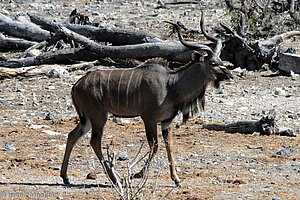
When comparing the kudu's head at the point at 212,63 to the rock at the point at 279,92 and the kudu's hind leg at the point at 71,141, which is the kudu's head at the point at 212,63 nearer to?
the kudu's hind leg at the point at 71,141

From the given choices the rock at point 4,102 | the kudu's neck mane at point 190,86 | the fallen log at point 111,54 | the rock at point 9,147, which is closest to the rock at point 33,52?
the fallen log at point 111,54

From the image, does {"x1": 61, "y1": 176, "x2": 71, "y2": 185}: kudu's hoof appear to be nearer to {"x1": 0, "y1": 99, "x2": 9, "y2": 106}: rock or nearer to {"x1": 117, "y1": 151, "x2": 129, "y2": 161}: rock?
{"x1": 117, "y1": 151, "x2": 129, "y2": 161}: rock

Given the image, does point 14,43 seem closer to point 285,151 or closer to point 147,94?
point 147,94

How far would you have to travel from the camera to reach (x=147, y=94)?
→ 5805 mm

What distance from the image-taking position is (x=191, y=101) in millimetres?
6016

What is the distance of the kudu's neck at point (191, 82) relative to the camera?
5.95 metres

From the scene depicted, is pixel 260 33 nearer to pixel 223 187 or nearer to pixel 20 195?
pixel 223 187

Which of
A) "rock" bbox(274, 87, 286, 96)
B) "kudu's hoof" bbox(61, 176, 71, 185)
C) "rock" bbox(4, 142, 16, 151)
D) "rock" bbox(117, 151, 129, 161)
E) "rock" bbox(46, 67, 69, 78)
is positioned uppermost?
"rock" bbox(274, 87, 286, 96)

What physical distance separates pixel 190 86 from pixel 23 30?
804 centimetres

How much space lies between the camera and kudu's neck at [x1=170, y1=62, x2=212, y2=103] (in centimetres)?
595

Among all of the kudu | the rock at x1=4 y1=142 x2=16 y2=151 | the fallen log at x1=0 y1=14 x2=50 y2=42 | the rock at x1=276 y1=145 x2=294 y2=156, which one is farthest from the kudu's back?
the fallen log at x1=0 y1=14 x2=50 y2=42

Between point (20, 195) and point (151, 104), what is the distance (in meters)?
1.69

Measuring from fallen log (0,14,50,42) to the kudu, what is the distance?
23.3 ft

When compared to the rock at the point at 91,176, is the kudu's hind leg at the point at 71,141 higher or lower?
higher
